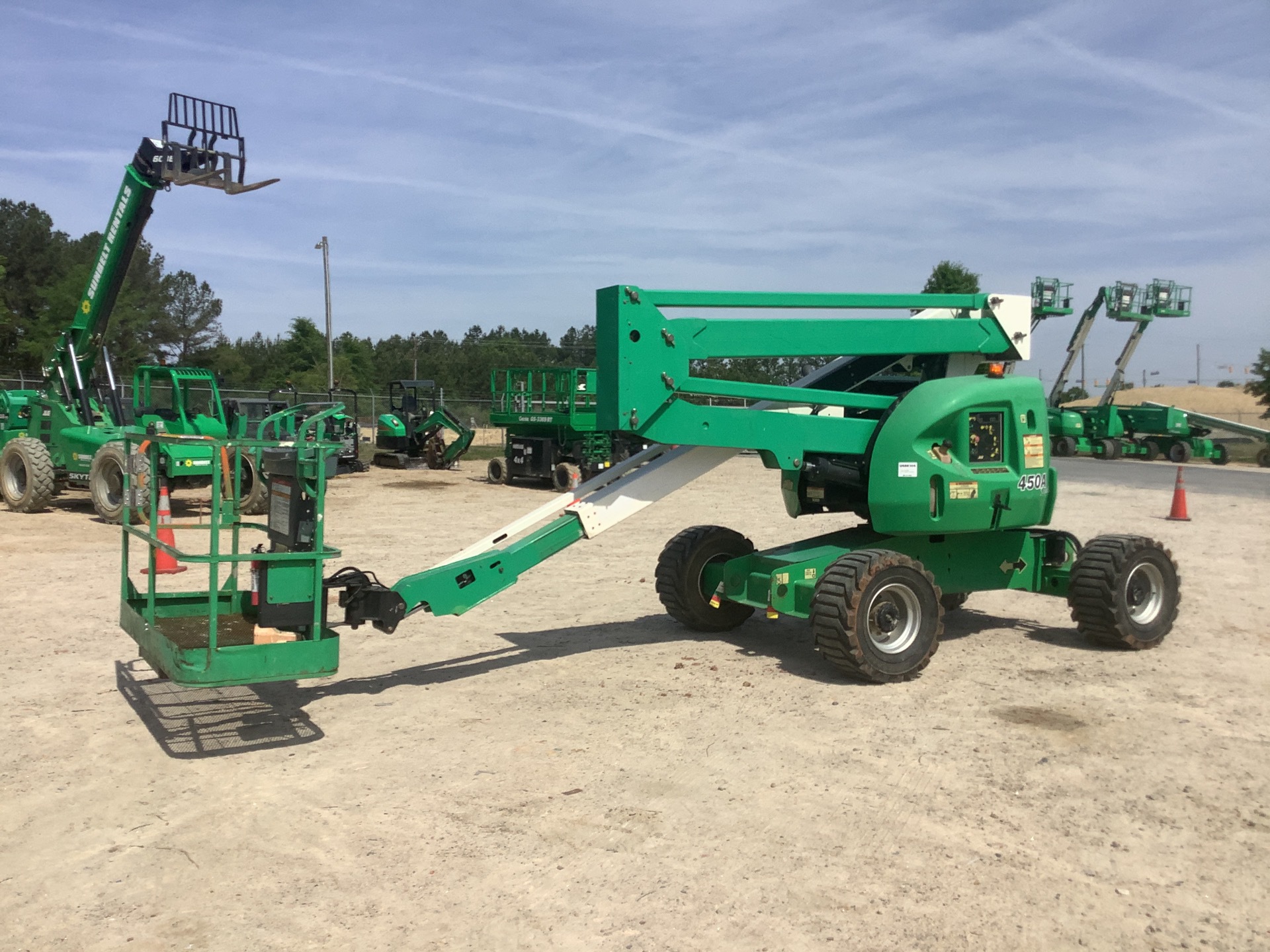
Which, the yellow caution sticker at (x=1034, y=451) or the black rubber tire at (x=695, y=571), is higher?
the yellow caution sticker at (x=1034, y=451)

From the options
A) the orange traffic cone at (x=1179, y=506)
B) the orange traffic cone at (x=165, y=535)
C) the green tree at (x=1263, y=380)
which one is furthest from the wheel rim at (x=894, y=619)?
the green tree at (x=1263, y=380)

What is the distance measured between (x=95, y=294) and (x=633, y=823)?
50.6ft

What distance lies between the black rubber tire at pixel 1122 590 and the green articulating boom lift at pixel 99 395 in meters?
11.3

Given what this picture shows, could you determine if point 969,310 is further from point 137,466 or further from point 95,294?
point 95,294

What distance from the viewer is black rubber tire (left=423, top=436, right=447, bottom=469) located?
27359 millimetres

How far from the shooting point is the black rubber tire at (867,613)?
697 cm

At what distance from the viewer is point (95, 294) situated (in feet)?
55.5

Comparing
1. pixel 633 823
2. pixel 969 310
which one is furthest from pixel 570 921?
pixel 969 310

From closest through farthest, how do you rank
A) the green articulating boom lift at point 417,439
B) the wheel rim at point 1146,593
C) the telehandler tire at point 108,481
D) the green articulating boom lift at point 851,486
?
the green articulating boom lift at point 851,486 → the wheel rim at point 1146,593 → the telehandler tire at point 108,481 → the green articulating boom lift at point 417,439

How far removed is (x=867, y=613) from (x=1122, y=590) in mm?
2443

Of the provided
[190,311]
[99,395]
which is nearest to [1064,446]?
[99,395]

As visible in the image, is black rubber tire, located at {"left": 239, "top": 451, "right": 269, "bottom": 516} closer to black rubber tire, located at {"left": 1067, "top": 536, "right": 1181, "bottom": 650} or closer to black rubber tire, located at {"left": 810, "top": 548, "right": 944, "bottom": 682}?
black rubber tire, located at {"left": 810, "top": 548, "right": 944, "bottom": 682}

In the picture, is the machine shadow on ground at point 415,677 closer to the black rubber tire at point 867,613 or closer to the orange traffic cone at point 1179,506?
the black rubber tire at point 867,613

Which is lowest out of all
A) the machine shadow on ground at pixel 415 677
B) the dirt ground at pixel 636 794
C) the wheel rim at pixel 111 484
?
the dirt ground at pixel 636 794
